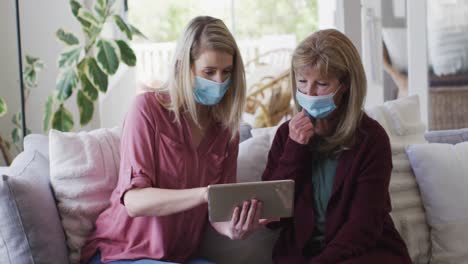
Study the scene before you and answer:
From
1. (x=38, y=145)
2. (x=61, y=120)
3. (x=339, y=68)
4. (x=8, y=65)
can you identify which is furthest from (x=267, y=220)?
(x=8, y=65)

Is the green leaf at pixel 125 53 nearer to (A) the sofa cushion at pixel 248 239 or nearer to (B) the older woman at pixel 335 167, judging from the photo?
(A) the sofa cushion at pixel 248 239

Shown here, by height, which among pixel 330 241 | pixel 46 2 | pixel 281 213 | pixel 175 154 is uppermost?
pixel 46 2

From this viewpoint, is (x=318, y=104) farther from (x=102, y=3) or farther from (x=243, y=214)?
(x=102, y=3)

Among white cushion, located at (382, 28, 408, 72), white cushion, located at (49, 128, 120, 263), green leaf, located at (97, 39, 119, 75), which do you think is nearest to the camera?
white cushion, located at (49, 128, 120, 263)

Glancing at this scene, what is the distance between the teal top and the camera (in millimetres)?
1933

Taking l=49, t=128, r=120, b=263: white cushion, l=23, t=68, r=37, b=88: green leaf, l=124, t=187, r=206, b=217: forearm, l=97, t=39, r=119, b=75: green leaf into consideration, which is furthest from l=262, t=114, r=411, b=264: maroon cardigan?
l=23, t=68, r=37, b=88: green leaf

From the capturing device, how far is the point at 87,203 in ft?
6.37

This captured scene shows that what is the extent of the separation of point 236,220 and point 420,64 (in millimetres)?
2425

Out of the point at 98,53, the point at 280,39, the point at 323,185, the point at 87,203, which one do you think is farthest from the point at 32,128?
the point at 280,39

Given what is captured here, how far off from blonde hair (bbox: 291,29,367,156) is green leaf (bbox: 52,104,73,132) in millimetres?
1575

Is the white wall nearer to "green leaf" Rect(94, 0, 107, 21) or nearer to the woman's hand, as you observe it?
"green leaf" Rect(94, 0, 107, 21)

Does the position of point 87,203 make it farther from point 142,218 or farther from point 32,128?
point 32,128

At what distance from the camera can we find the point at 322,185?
1.95 metres

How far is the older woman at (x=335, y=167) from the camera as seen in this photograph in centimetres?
185
